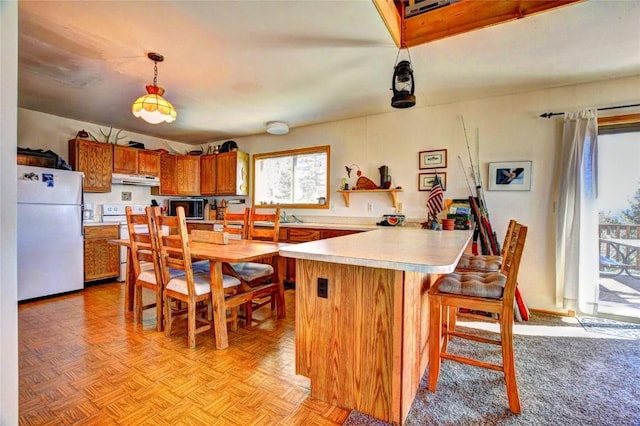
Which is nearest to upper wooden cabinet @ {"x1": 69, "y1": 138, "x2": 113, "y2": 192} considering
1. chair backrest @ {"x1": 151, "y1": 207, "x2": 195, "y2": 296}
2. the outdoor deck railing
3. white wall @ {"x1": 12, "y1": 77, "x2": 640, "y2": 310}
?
white wall @ {"x1": 12, "y1": 77, "x2": 640, "y2": 310}

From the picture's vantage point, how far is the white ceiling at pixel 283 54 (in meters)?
1.90

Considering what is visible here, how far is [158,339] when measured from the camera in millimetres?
2383

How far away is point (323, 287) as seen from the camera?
1.56 meters

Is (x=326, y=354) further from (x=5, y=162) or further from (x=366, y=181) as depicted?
(x=366, y=181)

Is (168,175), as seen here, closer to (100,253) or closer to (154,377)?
(100,253)

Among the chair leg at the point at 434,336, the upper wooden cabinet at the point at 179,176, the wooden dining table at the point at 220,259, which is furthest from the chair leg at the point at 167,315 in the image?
the upper wooden cabinet at the point at 179,176

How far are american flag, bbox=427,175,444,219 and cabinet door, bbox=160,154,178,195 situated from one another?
4.27 metres

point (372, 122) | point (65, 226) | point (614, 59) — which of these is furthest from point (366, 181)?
point (65, 226)

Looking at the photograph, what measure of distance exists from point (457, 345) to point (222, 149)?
4.53 m

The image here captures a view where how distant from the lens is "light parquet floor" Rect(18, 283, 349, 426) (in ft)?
4.95

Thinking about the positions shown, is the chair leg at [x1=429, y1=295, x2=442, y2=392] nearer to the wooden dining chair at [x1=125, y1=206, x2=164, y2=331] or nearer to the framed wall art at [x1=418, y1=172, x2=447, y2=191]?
the wooden dining chair at [x1=125, y1=206, x2=164, y2=331]

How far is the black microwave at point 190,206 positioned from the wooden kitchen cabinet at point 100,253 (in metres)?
1.25

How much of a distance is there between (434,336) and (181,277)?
194 cm

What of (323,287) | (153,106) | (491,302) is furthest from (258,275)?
(491,302)
